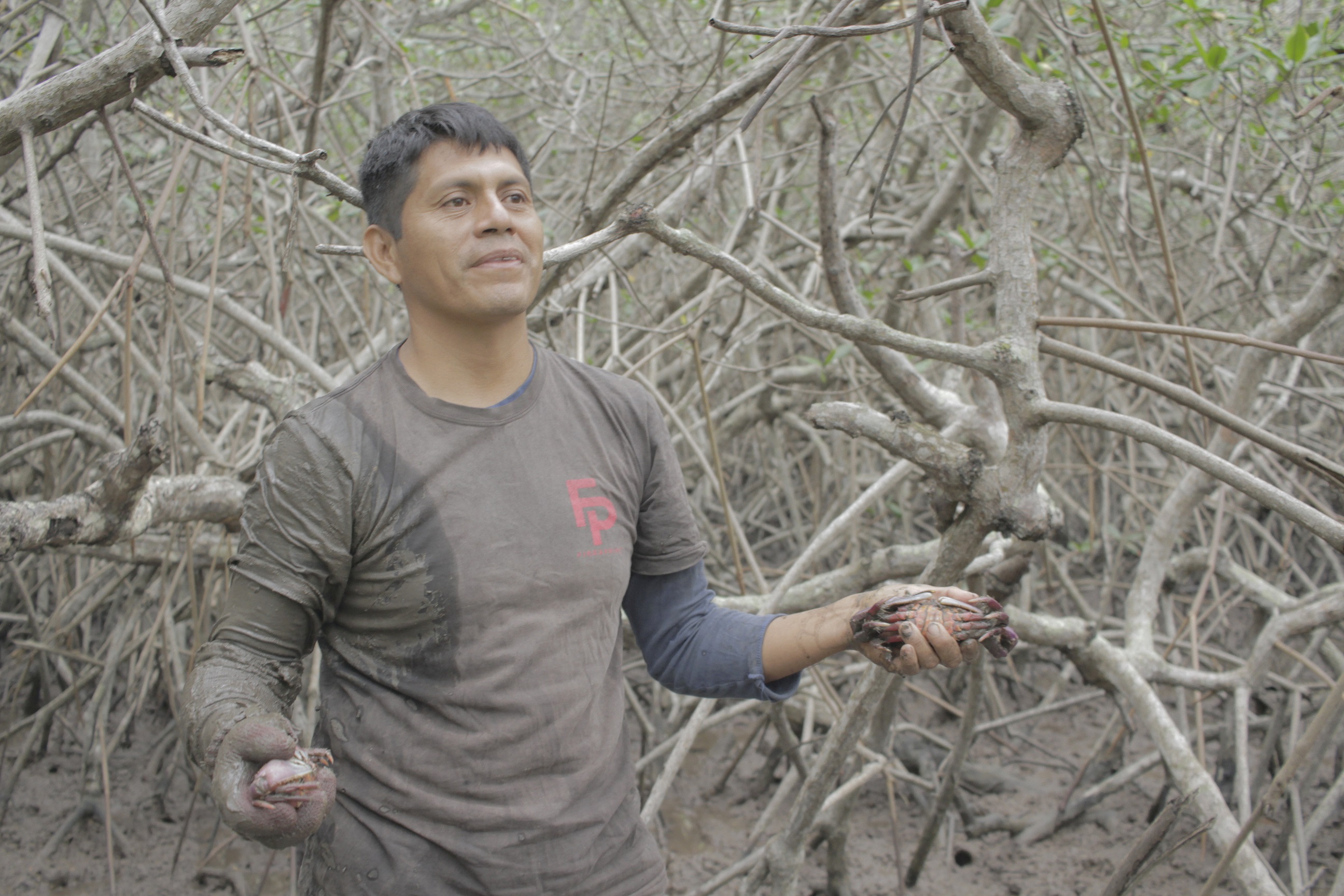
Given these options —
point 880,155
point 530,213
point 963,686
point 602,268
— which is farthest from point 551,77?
point 530,213

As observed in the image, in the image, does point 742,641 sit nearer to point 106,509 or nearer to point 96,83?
point 106,509

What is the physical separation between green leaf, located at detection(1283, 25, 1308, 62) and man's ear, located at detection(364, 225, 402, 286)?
212 cm

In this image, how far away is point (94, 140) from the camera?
3.05 m

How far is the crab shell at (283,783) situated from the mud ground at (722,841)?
60.2 inches

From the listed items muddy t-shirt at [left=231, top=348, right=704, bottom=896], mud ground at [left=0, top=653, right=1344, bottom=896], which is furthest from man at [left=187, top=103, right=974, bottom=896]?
mud ground at [left=0, top=653, right=1344, bottom=896]

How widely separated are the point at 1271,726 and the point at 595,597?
2.08 metres

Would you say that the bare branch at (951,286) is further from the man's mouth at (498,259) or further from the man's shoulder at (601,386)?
the man's mouth at (498,259)

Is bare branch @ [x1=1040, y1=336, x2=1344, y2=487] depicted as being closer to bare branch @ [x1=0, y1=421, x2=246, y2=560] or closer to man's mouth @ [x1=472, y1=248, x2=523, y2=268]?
man's mouth @ [x1=472, y1=248, x2=523, y2=268]

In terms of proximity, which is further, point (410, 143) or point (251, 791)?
point (410, 143)

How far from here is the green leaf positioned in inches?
86.7

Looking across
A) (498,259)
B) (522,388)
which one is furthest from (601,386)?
(498,259)

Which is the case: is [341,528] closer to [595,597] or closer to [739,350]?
[595,597]

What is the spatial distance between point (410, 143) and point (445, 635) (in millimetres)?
598

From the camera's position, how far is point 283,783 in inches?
35.6
